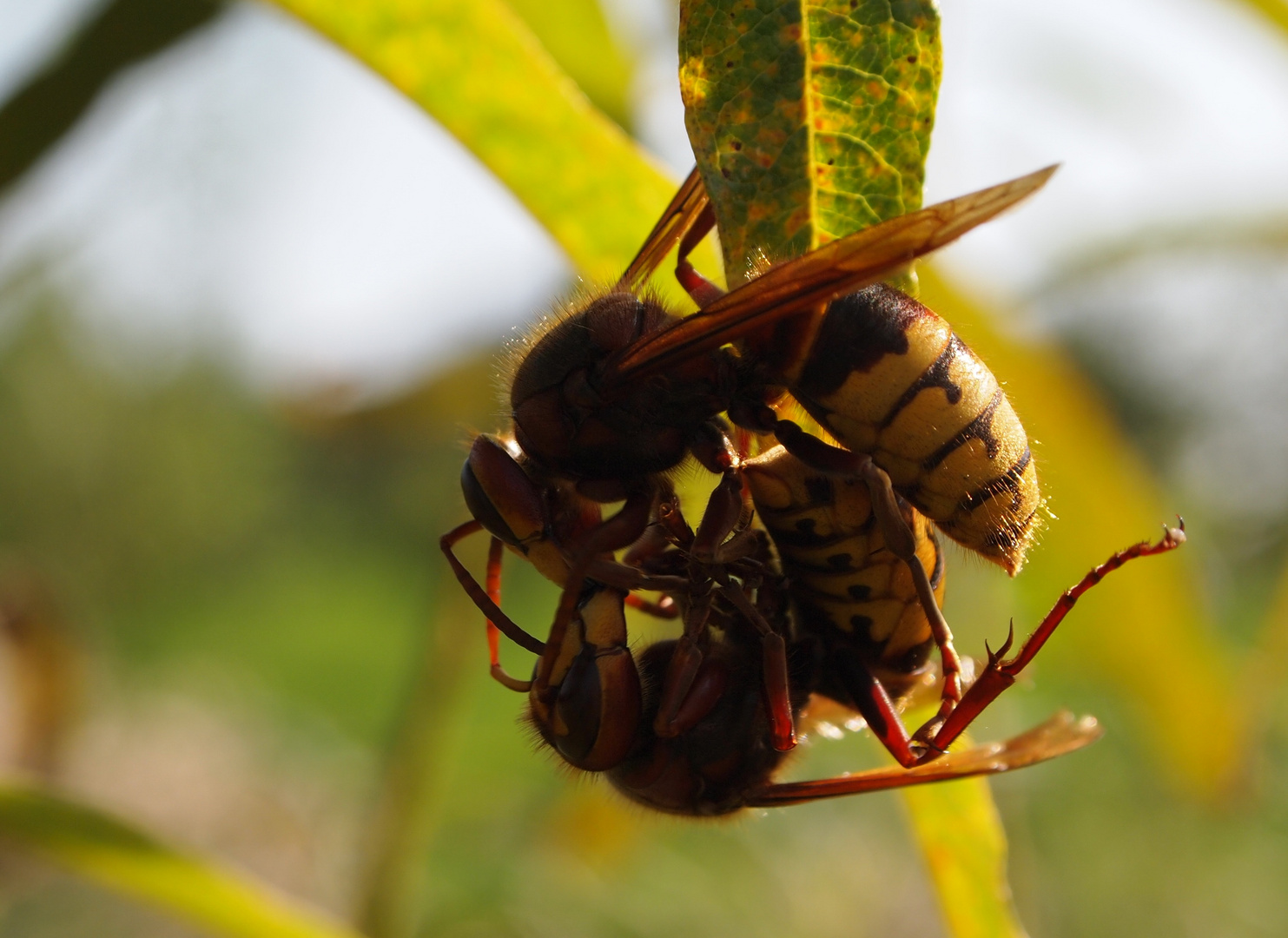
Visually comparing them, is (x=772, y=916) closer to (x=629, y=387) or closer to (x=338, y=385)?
(x=338, y=385)

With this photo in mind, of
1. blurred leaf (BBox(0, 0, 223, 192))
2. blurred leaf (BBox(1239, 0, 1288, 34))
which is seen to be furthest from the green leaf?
blurred leaf (BBox(1239, 0, 1288, 34))

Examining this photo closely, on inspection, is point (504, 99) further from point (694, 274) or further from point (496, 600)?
point (496, 600)

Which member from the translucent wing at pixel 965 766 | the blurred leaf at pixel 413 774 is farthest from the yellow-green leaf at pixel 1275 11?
the blurred leaf at pixel 413 774

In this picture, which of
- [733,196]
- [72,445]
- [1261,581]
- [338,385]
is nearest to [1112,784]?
[338,385]

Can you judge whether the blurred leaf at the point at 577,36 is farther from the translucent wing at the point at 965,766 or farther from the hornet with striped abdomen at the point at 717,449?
the translucent wing at the point at 965,766

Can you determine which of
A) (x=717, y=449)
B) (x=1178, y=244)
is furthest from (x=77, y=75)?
(x=1178, y=244)

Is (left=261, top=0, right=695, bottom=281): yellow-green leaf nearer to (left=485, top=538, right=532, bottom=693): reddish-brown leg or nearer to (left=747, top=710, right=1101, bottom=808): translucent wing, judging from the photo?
(left=485, top=538, right=532, bottom=693): reddish-brown leg

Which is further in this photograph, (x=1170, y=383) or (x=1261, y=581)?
(x=1170, y=383)
